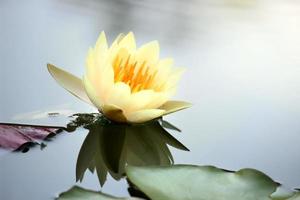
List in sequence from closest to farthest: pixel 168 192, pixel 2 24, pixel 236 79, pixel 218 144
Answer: pixel 168 192 → pixel 218 144 → pixel 236 79 → pixel 2 24

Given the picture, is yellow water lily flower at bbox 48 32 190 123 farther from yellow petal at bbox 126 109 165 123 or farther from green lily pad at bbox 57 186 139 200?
green lily pad at bbox 57 186 139 200

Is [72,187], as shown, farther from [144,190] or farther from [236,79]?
[236,79]

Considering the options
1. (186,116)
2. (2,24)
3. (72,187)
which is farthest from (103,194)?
(2,24)

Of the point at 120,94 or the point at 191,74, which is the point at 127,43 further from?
the point at 191,74

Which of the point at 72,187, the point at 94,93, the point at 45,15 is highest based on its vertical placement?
the point at 45,15

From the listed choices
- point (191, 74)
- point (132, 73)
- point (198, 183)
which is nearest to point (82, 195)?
point (198, 183)

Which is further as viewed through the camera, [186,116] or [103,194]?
[186,116]
